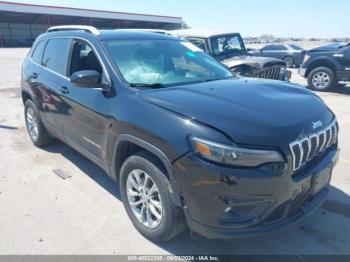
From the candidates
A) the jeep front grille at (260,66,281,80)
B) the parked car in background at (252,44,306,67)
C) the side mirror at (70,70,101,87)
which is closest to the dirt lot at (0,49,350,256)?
the side mirror at (70,70,101,87)

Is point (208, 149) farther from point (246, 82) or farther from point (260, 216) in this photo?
point (246, 82)

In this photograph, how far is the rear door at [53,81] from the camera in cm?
431

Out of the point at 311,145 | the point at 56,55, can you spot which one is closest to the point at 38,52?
the point at 56,55

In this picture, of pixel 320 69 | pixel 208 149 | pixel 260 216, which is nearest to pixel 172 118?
pixel 208 149

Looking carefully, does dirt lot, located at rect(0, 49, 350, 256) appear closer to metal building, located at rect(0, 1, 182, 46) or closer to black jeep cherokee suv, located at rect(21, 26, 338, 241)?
black jeep cherokee suv, located at rect(21, 26, 338, 241)

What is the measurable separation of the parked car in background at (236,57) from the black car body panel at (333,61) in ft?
8.05

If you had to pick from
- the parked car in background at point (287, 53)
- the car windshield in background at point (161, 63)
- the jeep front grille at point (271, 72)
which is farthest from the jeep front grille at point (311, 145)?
the parked car in background at point (287, 53)

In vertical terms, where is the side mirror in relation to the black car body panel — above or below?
above

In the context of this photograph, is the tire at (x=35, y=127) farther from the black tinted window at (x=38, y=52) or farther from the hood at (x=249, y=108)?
the hood at (x=249, y=108)

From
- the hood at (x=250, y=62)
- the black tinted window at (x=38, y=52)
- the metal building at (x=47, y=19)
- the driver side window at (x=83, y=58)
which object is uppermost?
the driver side window at (x=83, y=58)

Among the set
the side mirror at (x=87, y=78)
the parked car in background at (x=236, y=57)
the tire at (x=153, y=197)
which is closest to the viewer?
the tire at (x=153, y=197)

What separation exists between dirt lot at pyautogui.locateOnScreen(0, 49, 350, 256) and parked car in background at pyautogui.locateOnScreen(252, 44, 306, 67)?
16017mm

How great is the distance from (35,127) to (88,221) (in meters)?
2.63

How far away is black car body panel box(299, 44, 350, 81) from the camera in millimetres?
10445
